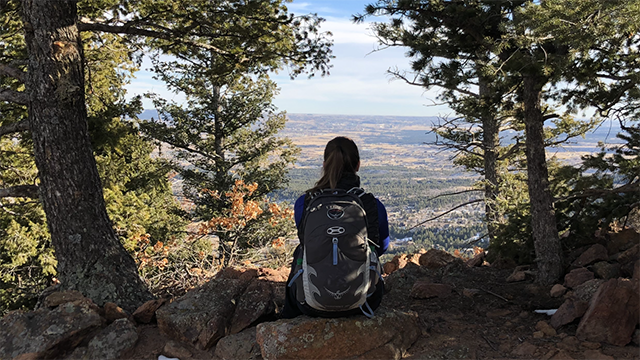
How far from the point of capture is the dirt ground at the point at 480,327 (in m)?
2.89

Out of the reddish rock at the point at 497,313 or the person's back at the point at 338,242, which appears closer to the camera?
the person's back at the point at 338,242

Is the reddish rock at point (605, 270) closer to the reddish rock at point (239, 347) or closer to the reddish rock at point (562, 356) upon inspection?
the reddish rock at point (562, 356)

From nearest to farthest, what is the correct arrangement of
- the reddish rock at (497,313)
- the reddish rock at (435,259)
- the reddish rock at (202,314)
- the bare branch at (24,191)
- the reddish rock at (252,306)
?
1. the reddish rock at (202,314)
2. the reddish rock at (252,306)
3. the reddish rock at (497,313)
4. the bare branch at (24,191)
5. the reddish rock at (435,259)

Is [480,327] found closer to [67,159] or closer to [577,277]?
[577,277]

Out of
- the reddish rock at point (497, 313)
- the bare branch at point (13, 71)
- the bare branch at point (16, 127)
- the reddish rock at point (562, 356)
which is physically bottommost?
the reddish rock at point (497, 313)

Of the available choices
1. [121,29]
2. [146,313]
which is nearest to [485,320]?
[146,313]

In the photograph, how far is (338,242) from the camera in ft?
8.32

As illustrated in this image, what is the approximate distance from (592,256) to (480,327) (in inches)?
84.4

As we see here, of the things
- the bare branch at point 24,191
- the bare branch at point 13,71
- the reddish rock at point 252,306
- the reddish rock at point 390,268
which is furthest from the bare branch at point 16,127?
the reddish rock at point 390,268

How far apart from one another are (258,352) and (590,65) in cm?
409

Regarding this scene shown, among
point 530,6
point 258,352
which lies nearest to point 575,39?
point 530,6

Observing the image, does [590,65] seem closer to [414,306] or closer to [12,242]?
[414,306]

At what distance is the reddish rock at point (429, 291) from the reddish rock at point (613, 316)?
1.48 metres

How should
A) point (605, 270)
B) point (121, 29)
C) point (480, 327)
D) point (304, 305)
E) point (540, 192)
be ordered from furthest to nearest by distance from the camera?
1. point (540, 192)
2. point (121, 29)
3. point (605, 270)
4. point (480, 327)
5. point (304, 305)
